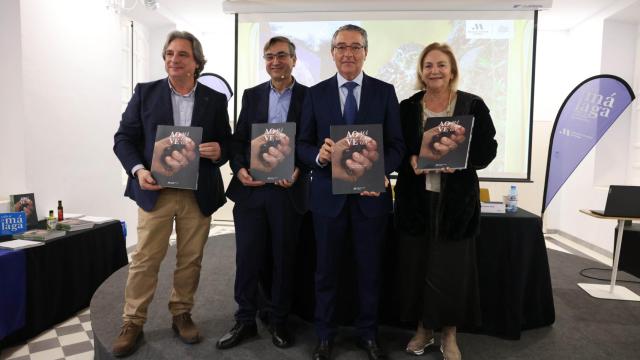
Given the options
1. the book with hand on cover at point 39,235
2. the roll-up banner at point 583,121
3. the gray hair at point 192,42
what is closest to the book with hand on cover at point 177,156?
the gray hair at point 192,42

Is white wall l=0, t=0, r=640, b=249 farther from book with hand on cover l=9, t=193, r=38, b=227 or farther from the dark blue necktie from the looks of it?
the dark blue necktie

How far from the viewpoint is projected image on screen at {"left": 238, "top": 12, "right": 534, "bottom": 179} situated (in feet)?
14.3

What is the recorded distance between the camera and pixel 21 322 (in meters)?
2.59

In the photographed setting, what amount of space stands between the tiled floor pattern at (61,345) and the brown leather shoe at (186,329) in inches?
33.4

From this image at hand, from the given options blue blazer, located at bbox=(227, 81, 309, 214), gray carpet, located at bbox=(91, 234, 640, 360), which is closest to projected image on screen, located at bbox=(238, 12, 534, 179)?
gray carpet, located at bbox=(91, 234, 640, 360)

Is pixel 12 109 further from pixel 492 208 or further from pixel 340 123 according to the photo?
pixel 492 208

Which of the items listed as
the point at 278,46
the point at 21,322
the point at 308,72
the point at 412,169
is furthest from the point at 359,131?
the point at 308,72

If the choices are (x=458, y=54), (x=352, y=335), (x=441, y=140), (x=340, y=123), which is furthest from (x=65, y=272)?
(x=458, y=54)

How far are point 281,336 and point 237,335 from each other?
0.23 meters

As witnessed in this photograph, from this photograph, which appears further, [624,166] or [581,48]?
[581,48]

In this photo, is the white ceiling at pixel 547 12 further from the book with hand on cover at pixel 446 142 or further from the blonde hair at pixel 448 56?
the book with hand on cover at pixel 446 142

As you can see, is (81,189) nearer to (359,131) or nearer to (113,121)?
(113,121)

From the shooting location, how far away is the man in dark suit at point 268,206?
2.03 metres

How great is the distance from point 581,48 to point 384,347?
6.03m
